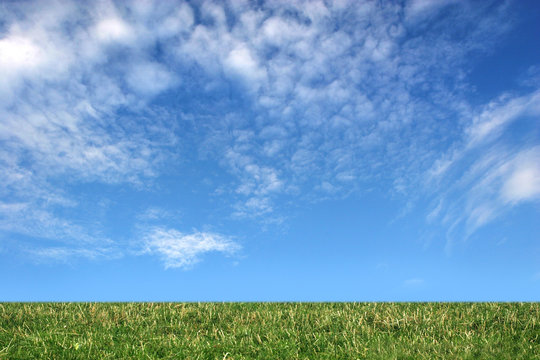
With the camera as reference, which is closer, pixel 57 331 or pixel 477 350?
pixel 477 350

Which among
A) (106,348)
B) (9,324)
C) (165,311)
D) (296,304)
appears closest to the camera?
(106,348)

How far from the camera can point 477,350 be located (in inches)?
305

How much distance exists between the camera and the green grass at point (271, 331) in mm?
7906

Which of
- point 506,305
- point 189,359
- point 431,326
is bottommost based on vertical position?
point 189,359

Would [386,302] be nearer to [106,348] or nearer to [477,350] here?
[477,350]

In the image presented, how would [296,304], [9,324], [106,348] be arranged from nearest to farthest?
[106,348]
[9,324]
[296,304]

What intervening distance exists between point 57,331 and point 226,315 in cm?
378

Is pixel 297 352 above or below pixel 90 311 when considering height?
below

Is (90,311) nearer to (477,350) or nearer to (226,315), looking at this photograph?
(226,315)

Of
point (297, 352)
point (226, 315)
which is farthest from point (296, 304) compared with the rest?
point (297, 352)

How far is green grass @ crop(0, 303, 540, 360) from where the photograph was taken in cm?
791

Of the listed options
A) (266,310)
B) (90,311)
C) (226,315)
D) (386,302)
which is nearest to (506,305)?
(386,302)

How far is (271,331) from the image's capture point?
357 inches

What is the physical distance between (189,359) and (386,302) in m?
6.92
